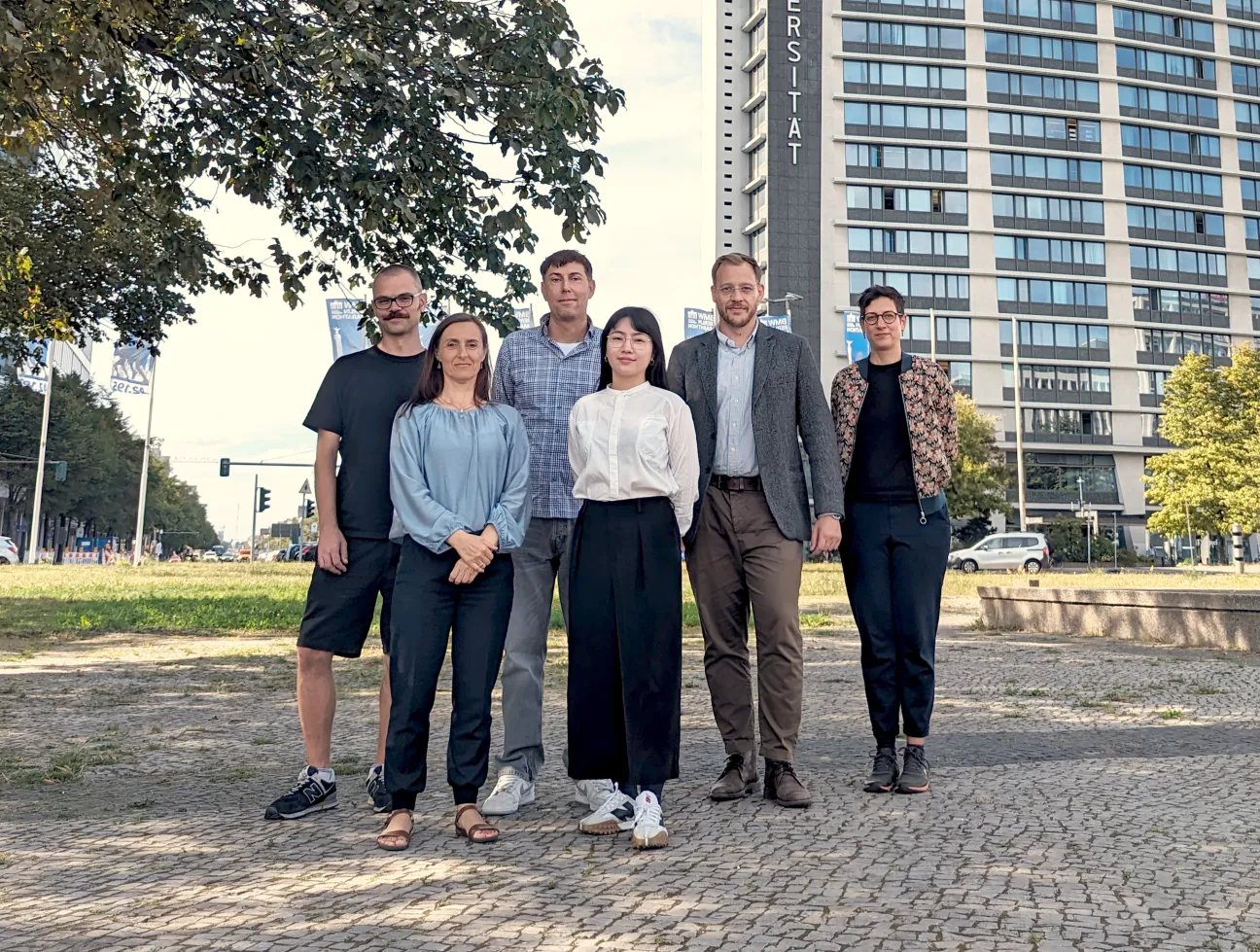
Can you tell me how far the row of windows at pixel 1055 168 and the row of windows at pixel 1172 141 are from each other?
9.30 feet

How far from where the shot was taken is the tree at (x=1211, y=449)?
4719cm

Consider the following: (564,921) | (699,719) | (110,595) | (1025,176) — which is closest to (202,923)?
(564,921)

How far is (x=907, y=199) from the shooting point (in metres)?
73.6

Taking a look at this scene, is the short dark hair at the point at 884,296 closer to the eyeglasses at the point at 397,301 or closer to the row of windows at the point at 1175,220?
the eyeglasses at the point at 397,301

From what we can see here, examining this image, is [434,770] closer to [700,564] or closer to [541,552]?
[541,552]

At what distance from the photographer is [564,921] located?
10.4 feet

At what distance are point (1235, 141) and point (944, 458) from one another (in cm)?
8608

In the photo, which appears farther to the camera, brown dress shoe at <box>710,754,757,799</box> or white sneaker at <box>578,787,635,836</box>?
brown dress shoe at <box>710,754,757,799</box>

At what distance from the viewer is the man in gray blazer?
16.4ft

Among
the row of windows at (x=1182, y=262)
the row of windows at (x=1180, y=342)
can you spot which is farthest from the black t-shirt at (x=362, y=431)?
the row of windows at (x=1182, y=262)

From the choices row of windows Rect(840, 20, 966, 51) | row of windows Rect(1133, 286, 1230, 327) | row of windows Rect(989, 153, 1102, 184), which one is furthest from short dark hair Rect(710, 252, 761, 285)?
row of windows Rect(1133, 286, 1230, 327)

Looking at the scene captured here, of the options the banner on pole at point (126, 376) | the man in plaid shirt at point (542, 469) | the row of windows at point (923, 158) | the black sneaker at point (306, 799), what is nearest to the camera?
the black sneaker at point (306, 799)

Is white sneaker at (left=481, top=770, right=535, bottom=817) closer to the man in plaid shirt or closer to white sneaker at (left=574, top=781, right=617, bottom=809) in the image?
the man in plaid shirt

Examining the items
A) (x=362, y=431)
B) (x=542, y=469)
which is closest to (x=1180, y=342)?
(x=542, y=469)
